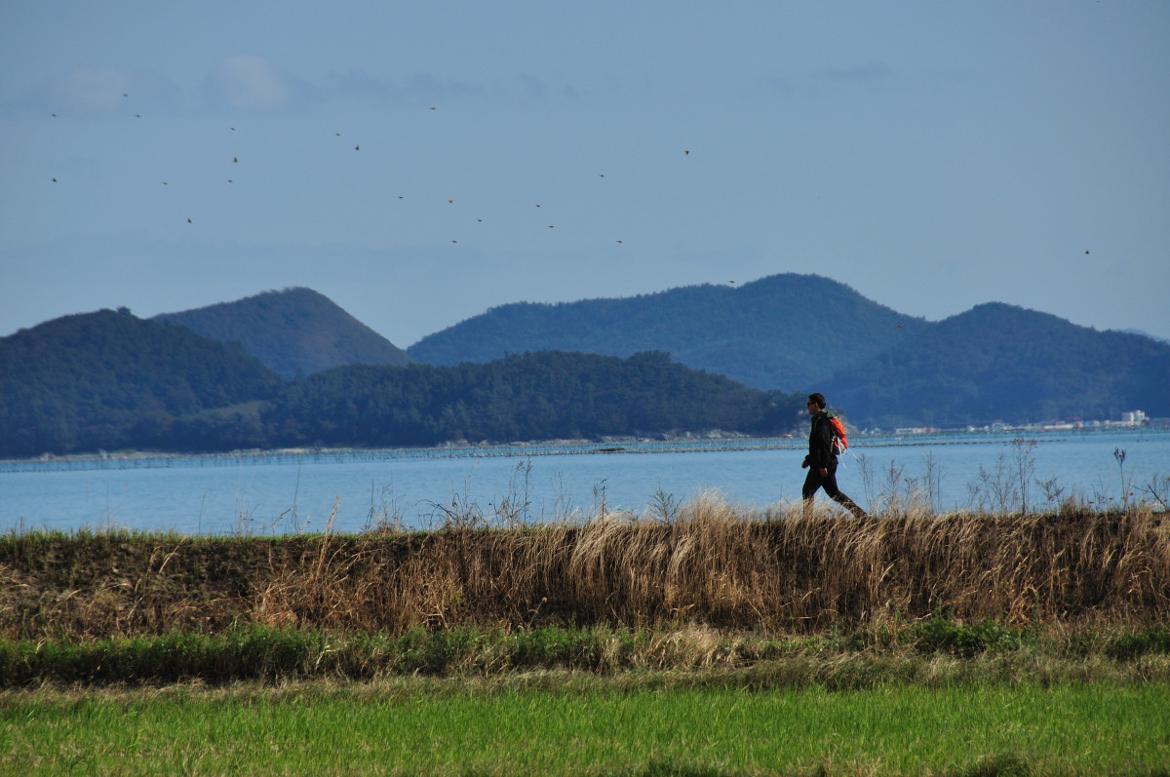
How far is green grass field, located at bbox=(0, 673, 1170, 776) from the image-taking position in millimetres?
8930

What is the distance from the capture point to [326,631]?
45.8 feet

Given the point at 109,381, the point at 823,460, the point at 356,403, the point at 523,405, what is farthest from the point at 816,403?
the point at 109,381

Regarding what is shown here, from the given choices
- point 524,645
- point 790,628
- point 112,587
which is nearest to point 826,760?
point 524,645

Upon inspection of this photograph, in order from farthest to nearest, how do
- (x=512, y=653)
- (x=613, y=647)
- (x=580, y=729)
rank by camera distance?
(x=512, y=653), (x=613, y=647), (x=580, y=729)

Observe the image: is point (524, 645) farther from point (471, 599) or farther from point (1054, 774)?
point (1054, 774)

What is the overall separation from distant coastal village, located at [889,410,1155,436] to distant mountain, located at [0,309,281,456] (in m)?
90.8

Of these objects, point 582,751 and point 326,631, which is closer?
point 582,751

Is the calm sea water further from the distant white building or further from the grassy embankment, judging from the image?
the distant white building

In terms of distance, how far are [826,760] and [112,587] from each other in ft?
30.7

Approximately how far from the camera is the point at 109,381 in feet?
565

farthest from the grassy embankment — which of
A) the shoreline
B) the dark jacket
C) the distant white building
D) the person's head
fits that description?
the distant white building

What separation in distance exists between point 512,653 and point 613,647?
1.03 m

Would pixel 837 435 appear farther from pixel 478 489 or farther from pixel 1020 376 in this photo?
pixel 1020 376

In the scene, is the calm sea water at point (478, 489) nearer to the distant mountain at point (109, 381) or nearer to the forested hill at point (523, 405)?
the forested hill at point (523, 405)
